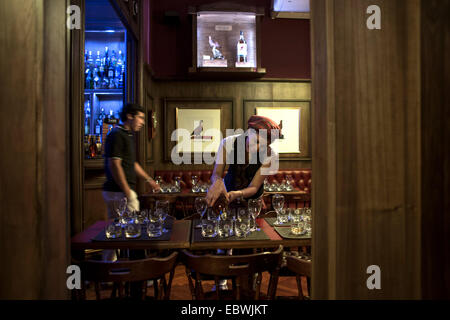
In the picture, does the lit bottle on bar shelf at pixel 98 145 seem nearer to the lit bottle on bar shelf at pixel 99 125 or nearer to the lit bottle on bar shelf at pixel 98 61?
the lit bottle on bar shelf at pixel 99 125

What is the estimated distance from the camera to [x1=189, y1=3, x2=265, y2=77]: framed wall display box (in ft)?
17.7

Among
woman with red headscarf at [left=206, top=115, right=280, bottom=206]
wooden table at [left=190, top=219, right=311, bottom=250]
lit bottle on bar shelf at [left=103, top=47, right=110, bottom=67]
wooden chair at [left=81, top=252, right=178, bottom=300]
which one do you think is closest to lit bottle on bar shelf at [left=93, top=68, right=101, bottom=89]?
lit bottle on bar shelf at [left=103, top=47, right=110, bottom=67]

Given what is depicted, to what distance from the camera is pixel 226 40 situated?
5758mm

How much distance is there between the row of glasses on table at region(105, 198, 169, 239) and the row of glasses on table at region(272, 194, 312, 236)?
942 millimetres

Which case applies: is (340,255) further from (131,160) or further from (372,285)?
(131,160)

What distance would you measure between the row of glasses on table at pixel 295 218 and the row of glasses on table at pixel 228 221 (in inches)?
10.6

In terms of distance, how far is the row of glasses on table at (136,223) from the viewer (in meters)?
2.12

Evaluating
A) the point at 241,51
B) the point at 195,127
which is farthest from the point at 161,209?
the point at 241,51

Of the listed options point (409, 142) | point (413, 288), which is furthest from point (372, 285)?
point (409, 142)

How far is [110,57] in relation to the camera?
4688 millimetres

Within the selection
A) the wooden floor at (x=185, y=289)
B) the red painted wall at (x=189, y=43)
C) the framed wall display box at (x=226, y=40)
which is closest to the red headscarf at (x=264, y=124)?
the wooden floor at (x=185, y=289)

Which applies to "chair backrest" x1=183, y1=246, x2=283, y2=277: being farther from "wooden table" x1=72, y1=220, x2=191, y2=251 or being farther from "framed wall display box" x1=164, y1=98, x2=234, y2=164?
"framed wall display box" x1=164, y1=98, x2=234, y2=164

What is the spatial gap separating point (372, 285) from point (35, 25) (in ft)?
4.74

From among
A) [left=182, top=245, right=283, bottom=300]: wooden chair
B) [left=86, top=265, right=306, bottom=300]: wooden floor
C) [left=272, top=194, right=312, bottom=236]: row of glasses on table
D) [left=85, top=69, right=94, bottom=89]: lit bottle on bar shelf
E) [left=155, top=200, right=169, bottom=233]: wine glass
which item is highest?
[left=85, top=69, right=94, bottom=89]: lit bottle on bar shelf
